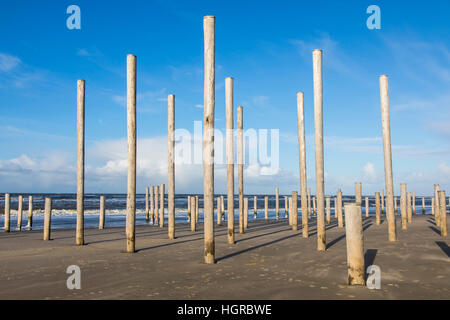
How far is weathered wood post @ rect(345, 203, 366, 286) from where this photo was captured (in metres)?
6.46

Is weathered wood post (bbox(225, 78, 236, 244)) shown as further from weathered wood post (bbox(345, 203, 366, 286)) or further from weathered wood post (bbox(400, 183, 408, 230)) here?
weathered wood post (bbox(400, 183, 408, 230))

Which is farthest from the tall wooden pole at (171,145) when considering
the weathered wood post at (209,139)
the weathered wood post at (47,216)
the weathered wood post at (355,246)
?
the weathered wood post at (355,246)

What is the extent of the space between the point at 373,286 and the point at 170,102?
1012cm

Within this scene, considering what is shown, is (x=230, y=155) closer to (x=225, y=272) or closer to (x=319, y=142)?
(x=319, y=142)

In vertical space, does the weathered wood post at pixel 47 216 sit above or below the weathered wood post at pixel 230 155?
below

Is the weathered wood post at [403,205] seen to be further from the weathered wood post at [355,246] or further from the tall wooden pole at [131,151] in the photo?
the tall wooden pole at [131,151]

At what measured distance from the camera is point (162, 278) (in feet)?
24.2

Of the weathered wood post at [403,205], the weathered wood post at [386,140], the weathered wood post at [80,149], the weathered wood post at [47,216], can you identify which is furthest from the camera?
the weathered wood post at [403,205]

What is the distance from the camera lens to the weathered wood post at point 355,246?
646cm

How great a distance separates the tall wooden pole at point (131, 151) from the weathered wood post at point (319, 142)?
5.08 meters

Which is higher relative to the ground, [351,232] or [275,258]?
[351,232]

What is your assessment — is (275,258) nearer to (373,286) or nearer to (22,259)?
(373,286)

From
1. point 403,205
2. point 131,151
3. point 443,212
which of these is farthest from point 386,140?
point 131,151
